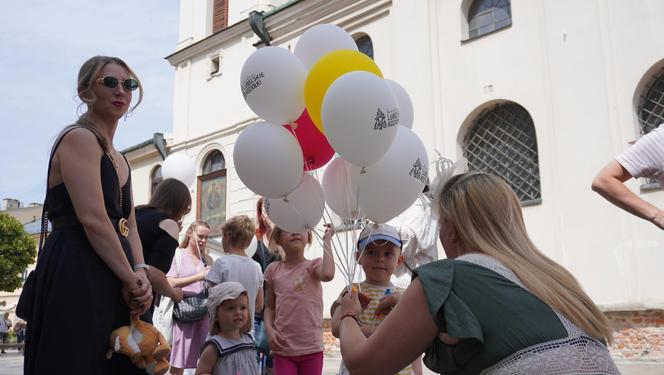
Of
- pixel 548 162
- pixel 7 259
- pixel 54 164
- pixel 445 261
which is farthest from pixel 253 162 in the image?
pixel 7 259

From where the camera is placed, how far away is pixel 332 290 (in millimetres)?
12188

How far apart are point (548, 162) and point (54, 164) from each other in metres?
8.31

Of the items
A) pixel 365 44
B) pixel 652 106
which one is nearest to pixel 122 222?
pixel 652 106

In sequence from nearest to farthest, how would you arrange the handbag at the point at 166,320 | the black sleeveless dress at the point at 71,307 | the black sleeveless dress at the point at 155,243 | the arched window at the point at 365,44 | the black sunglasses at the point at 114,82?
1. the black sleeveless dress at the point at 71,307
2. the black sunglasses at the point at 114,82
3. the black sleeveless dress at the point at 155,243
4. the handbag at the point at 166,320
5. the arched window at the point at 365,44

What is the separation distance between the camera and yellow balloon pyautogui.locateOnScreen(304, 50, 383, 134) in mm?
3494

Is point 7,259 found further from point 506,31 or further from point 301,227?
point 301,227

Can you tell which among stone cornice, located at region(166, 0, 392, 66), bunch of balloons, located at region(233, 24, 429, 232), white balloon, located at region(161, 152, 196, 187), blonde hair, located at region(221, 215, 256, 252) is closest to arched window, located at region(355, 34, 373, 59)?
stone cornice, located at region(166, 0, 392, 66)

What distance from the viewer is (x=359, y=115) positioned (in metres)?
3.21

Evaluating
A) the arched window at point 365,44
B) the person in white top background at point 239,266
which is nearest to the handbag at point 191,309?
the person in white top background at point 239,266

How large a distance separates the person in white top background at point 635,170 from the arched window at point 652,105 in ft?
20.5

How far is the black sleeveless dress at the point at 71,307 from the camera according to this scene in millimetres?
2230

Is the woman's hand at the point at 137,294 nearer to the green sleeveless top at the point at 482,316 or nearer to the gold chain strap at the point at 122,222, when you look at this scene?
the gold chain strap at the point at 122,222

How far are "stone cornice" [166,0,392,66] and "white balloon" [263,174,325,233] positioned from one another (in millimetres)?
9269

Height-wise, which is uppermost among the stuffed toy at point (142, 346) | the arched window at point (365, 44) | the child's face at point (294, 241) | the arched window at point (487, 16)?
the arched window at point (365, 44)
